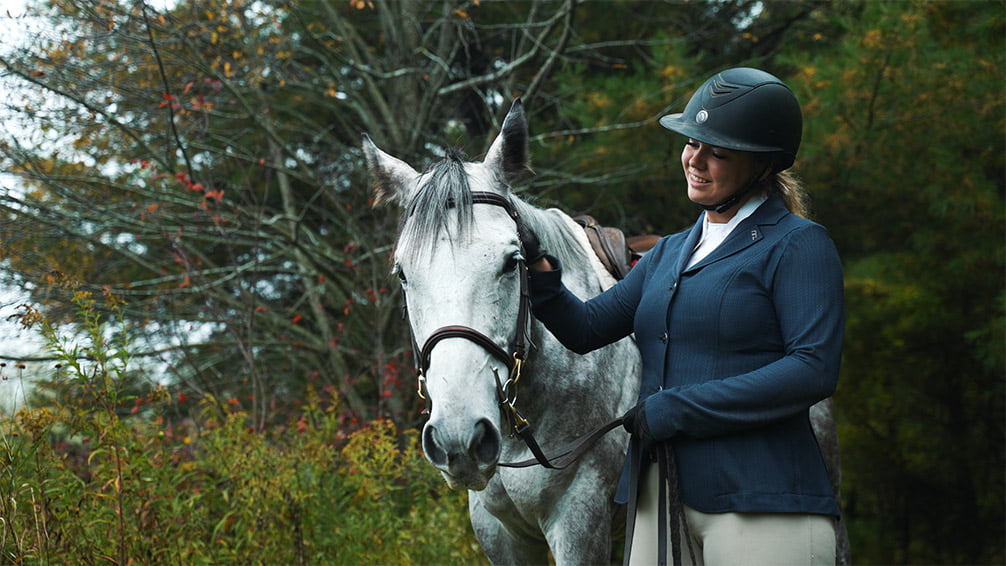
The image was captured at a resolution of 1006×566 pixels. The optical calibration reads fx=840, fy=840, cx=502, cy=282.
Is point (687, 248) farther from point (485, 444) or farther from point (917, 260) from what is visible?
point (917, 260)

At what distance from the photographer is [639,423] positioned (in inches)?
87.5

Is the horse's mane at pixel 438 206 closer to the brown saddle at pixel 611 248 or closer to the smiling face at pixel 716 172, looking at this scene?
the smiling face at pixel 716 172

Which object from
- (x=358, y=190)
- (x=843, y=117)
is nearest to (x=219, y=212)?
(x=358, y=190)

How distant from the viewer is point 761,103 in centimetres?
220

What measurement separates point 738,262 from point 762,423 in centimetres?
42

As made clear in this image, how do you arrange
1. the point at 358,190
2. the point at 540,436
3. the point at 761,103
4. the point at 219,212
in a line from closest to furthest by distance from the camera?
the point at 761,103
the point at 540,436
the point at 219,212
the point at 358,190

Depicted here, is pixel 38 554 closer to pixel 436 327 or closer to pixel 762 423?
pixel 436 327

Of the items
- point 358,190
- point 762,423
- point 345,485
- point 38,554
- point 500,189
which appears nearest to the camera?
point 762,423

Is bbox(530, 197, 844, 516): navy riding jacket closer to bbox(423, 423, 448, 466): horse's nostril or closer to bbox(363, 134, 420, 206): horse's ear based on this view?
bbox(423, 423, 448, 466): horse's nostril

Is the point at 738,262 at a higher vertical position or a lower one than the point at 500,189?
lower

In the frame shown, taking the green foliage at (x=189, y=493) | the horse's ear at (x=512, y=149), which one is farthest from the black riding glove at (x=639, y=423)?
the green foliage at (x=189, y=493)

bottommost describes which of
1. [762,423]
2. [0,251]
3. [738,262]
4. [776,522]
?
[776,522]

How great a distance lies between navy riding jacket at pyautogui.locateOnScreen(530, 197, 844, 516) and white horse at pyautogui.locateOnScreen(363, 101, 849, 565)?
0.46 metres

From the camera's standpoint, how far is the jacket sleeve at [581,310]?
8.56 ft
